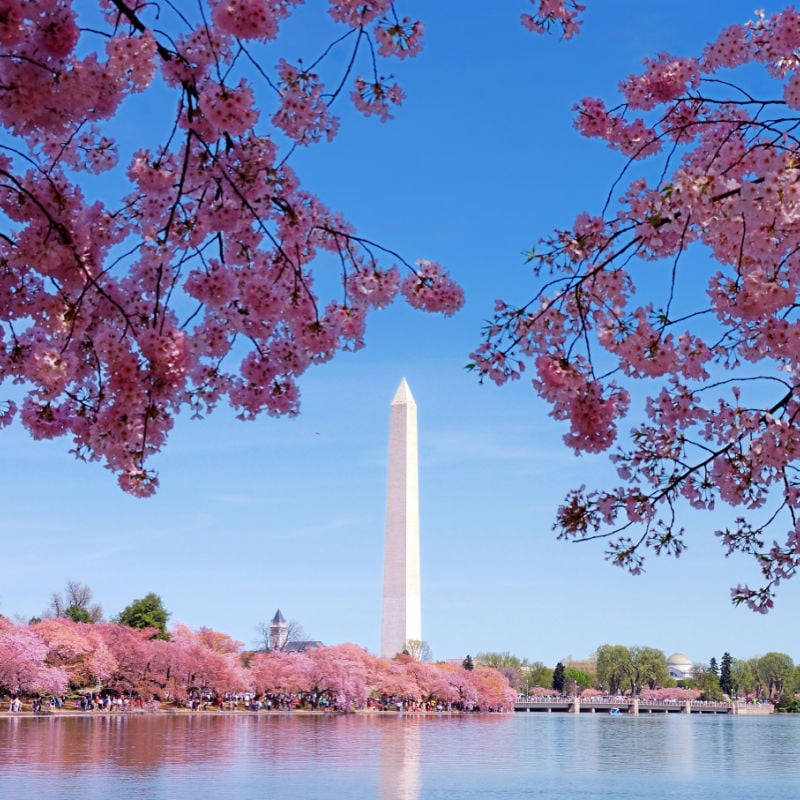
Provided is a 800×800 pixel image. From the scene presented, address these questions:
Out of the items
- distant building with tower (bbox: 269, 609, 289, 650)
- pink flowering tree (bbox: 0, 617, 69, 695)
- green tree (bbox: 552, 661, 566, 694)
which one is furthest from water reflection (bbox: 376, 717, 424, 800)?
green tree (bbox: 552, 661, 566, 694)

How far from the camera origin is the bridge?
305 feet

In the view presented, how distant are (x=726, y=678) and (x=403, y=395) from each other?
72.8 metres

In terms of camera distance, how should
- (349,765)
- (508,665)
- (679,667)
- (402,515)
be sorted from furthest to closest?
(679,667)
(508,665)
(402,515)
(349,765)

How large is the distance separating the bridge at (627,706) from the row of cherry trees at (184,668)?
967 inches

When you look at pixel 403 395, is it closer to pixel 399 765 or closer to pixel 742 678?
pixel 399 765

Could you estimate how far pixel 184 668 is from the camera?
2018 inches

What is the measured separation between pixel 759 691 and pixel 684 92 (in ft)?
406

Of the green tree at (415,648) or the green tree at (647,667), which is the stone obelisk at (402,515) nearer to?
the green tree at (415,648)

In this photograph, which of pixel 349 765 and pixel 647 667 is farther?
pixel 647 667

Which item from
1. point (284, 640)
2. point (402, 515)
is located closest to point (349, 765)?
point (402, 515)

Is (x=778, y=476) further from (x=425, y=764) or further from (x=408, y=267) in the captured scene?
(x=425, y=764)

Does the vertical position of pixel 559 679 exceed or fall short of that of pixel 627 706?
it exceeds it


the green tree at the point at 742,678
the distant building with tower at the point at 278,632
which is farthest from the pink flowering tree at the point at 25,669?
the green tree at the point at 742,678

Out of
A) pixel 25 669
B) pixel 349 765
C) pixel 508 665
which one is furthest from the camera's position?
pixel 508 665
